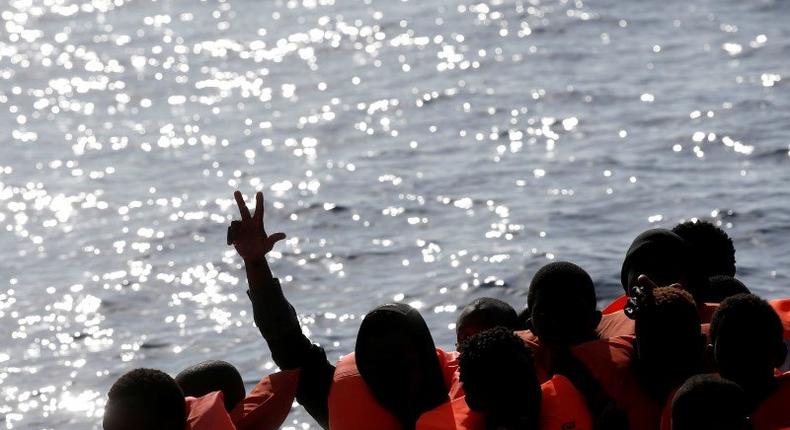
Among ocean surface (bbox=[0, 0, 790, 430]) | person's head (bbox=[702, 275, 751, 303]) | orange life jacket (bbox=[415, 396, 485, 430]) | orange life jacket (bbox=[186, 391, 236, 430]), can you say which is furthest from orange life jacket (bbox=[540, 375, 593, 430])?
ocean surface (bbox=[0, 0, 790, 430])

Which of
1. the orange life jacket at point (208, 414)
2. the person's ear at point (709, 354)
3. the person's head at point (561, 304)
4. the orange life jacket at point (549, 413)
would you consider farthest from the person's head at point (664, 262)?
the orange life jacket at point (208, 414)

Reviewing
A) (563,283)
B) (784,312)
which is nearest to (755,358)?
(563,283)

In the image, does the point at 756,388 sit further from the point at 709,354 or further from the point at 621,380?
the point at 621,380

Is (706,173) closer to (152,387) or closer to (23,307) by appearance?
(23,307)

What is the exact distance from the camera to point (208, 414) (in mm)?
6289

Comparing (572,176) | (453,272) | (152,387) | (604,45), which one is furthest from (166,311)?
(604,45)

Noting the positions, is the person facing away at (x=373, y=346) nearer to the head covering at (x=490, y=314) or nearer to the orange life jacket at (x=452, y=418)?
the orange life jacket at (x=452, y=418)

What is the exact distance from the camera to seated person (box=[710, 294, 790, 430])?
601cm

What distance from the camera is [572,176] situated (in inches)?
612

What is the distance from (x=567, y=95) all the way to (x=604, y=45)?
272 cm

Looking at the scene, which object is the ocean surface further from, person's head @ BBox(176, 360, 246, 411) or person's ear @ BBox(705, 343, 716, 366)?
person's ear @ BBox(705, 343, 716, 366)

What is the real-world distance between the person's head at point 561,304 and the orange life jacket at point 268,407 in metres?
1.08

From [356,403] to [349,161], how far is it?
34.6 ft

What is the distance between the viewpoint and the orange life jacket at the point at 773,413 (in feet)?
19.7
